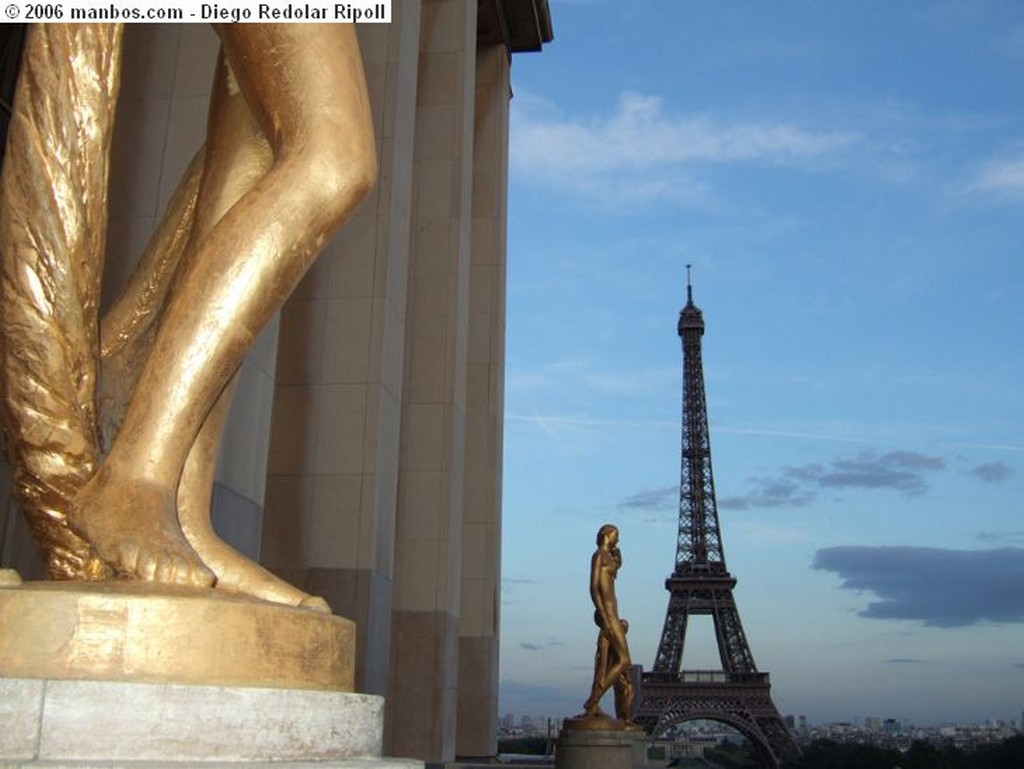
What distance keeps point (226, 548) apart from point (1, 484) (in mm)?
6235

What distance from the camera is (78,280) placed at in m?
3.12

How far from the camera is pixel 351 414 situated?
11.5 m

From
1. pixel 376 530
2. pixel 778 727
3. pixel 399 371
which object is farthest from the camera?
pixel 778 727

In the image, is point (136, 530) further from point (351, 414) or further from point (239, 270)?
point (351, 414)

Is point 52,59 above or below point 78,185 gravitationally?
above

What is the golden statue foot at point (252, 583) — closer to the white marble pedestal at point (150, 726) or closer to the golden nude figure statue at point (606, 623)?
the white marble pedestal at point (150, 726)

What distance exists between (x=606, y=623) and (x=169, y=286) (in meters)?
13.9

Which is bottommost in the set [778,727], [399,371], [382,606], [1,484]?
[778,727]

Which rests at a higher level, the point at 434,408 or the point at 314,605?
the point at 434,408

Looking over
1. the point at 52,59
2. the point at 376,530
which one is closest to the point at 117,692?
the point at 52,59

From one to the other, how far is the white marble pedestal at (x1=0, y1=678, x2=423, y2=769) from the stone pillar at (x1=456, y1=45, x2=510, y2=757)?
17003mm

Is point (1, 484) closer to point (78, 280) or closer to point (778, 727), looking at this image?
point (78, 280)

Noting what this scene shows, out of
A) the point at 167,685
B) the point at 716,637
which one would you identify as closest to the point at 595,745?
the point at 167,685

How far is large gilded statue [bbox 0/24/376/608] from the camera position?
2.88m
